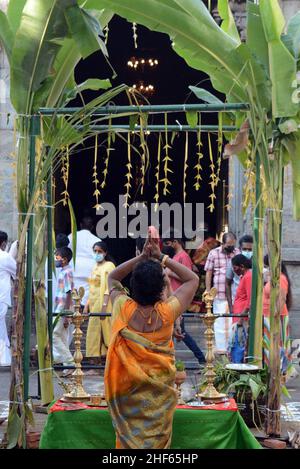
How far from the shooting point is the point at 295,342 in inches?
472

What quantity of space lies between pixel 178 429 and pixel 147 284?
3.92ft

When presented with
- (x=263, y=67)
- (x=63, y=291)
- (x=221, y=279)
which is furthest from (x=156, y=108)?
(x=221, y=279)

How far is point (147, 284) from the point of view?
5.56m

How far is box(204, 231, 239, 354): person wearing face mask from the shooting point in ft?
39.2

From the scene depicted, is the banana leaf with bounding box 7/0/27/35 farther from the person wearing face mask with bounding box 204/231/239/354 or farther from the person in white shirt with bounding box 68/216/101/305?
the person wearing face mask with bounding box 204/231/239/354

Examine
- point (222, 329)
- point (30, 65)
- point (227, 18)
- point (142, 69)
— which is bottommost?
point (222, 329)

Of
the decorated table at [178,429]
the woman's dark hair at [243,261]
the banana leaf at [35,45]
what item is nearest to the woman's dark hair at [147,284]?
the decorated table at [178,429]

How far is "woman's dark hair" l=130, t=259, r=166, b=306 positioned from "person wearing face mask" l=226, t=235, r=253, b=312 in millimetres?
5868

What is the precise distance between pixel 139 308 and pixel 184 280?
46cm

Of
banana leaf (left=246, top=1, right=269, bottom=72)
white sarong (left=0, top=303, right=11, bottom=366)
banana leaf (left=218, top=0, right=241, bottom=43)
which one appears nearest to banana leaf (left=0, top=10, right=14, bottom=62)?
banana leaf (left=246, top=1, right=269, bottom=72)

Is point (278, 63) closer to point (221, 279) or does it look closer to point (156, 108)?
point (156, 108)

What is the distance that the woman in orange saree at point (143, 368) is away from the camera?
18.1 ft

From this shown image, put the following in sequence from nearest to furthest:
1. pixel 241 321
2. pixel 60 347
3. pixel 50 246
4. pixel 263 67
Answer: pixel 263 67 < pixel 50 246 < pixel 241 321 < pixel 60 347

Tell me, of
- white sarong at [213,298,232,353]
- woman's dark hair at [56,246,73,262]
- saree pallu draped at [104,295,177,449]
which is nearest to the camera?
saree pallu draped at [104,295,177,449]
